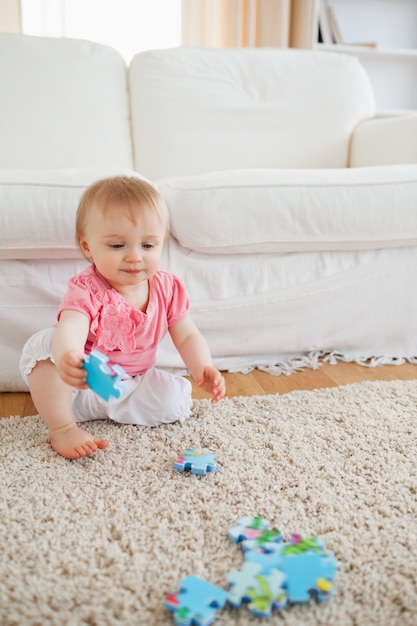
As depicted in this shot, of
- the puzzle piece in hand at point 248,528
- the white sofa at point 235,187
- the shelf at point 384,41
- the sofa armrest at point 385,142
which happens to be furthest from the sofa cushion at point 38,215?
the shelf at point 384,41

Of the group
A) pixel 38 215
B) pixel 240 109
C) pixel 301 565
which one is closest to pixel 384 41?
pixel 240 109

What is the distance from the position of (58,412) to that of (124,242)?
332mm

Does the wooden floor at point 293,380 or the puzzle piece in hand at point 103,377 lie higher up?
the puzzle piece in hand at point 103,377

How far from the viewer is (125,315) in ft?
3.62

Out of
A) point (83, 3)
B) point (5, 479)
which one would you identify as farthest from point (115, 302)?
point (83, 3)

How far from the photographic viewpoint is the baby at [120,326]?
3.34 ft

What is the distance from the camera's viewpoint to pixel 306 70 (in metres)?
2.11

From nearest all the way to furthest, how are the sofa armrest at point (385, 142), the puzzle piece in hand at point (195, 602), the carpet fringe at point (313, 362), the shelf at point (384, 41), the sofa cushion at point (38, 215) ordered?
the puzzle piece in hand at point (195, 602), the sofa cushion at point (38, 215), the carpet fringe at point (313, 362), the sofa armrest at point (385, 142), the shelf at point (384, 41)

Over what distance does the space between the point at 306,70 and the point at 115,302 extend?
143cm

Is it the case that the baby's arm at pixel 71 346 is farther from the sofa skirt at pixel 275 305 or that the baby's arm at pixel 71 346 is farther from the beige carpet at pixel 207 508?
→ the sofa skirt at pixel 275 305

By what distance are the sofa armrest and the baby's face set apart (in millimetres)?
1058

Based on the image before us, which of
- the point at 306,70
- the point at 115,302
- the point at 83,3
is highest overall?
the point at 83,3

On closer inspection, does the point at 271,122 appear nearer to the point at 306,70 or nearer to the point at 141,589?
the point at 306,70

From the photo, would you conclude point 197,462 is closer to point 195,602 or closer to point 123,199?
point 195,602
